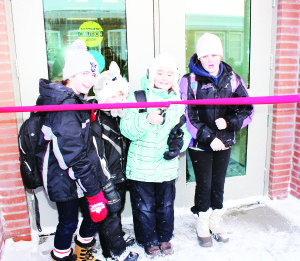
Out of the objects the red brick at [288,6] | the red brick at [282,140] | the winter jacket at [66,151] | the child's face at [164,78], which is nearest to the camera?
the winter jacket at [66,151]

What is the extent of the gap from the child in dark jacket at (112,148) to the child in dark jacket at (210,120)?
22.4 inches

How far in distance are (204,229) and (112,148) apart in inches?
44.2

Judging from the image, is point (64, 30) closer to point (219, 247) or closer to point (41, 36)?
point (41, 36)

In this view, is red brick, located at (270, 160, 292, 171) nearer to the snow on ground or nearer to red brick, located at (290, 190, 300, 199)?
red brick, located at (290, 190, 300, 199)

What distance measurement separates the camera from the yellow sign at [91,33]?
273 cm

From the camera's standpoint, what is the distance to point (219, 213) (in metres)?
2.78

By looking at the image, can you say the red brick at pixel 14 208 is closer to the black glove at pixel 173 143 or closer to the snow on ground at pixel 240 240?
the snow on ground at pixel 240 240

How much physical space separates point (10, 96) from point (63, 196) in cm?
101

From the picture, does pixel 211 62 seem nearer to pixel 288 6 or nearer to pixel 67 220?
pixel 288 6

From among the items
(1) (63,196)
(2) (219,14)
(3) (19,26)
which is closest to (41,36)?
(3) (19,26)

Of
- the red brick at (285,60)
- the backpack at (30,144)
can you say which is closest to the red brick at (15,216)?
the backpack at (30,144)

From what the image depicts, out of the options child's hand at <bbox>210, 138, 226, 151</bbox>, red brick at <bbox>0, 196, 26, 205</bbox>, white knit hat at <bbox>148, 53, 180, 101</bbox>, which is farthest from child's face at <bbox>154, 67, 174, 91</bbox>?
red brick at <bbox>0, 196, 26, 205</bbox>

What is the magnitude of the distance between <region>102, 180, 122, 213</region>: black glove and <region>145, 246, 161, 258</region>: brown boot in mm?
501

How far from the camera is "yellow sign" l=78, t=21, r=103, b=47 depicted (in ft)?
8.95
